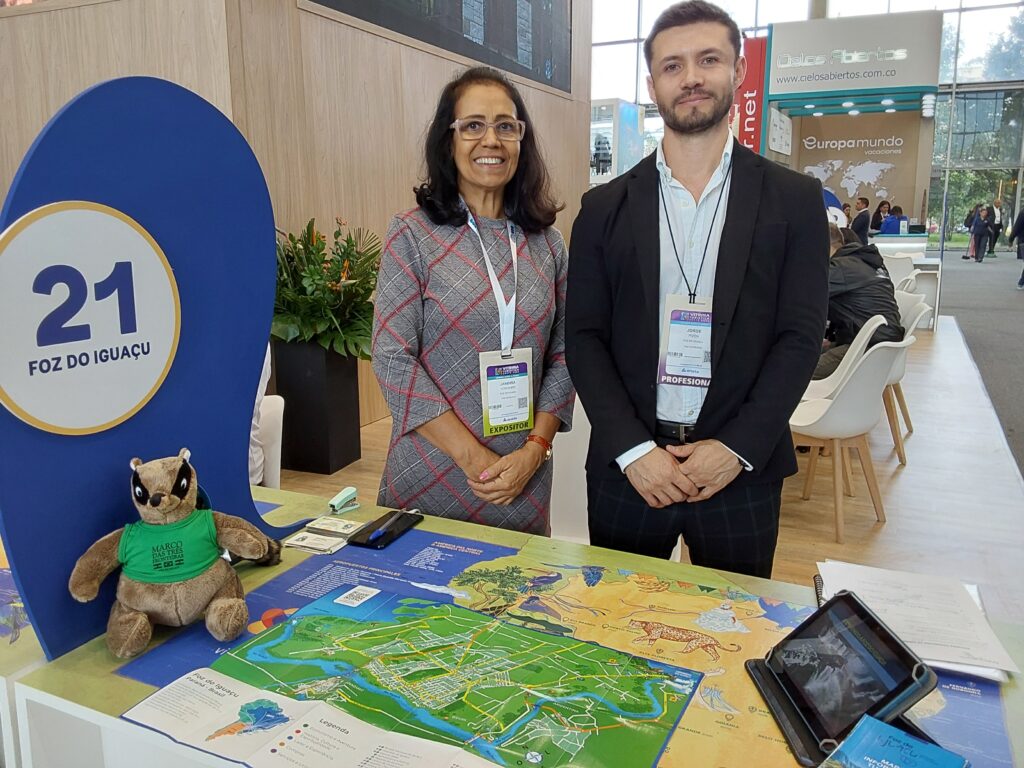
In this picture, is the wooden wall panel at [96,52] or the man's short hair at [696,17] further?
the wooden wall panel at [96,52]

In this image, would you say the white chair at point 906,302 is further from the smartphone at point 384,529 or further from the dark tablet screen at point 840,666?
the dark tablet screen at point 840,666

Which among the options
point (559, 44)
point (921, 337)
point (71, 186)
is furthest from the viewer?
point (921, 337)

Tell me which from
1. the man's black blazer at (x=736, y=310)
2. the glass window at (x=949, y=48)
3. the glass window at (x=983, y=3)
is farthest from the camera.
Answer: the glass window at (x=949, y=48)

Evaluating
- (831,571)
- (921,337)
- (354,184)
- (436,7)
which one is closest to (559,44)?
(436,7)

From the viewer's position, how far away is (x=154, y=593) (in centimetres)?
110

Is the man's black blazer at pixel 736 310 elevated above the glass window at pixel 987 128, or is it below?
below

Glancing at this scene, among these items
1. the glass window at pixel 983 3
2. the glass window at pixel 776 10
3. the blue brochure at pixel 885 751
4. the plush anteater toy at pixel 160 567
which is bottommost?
the blue brochure at pixel 885 751

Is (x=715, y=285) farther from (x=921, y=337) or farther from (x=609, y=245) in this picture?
(x=921, y=337)

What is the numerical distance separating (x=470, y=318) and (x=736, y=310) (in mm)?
562

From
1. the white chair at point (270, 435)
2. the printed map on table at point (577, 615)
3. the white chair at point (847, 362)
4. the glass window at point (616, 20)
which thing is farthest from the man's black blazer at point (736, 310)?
the glass window at point (616, 20)

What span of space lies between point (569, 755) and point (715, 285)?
3.25 feet

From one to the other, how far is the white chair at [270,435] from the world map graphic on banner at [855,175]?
494 inches

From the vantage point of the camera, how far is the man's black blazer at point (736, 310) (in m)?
1.54

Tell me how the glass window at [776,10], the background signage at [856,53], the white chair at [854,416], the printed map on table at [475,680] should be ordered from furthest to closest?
the glass window at [776,10]
the background signage at [856,53]
the white chair at [854,416]
the printed map on table at [475,680]
